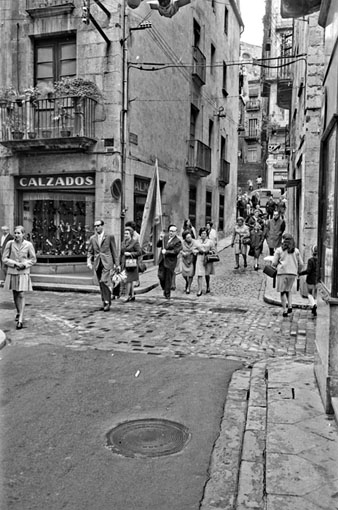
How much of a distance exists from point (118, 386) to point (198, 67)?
20408mm

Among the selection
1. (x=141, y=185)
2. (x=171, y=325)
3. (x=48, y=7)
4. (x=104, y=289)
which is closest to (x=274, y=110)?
(x=141, y=185)

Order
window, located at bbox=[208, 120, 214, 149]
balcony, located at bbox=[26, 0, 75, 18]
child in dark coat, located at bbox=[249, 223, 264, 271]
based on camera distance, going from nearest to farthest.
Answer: balcony, located at bbox=[26, 0, 75, 18] < child in dark coat, located at bbox=[249, 223, 264, 271] < window, located at bbox=[208, 120, 214, 149]

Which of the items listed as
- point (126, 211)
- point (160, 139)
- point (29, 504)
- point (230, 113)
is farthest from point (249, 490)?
point (230, 113)

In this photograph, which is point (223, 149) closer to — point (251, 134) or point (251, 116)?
point (251, 134)

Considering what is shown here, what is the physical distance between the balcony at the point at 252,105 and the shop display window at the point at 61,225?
5553 cm

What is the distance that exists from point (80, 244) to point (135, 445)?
12.4m

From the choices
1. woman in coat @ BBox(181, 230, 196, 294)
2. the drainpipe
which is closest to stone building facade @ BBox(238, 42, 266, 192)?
the drainpipe

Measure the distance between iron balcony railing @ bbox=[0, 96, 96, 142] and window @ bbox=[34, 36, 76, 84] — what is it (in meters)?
1.17

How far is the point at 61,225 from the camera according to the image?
16.7 metres

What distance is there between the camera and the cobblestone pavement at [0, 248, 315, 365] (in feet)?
26.9

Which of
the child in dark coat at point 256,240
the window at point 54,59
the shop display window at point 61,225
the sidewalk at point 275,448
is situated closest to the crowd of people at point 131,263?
the shop display window at point 61,225

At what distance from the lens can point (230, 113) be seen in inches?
1325

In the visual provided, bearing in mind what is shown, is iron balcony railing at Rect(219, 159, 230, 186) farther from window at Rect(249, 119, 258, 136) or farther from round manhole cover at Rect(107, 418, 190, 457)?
window at Rect(249, 119, 258, 136)

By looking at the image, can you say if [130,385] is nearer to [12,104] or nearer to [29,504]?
[29,504]
